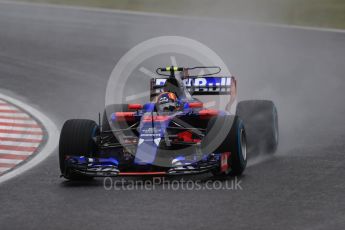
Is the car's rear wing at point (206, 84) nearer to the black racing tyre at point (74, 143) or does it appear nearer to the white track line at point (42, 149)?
the white track line at point (42, 149)

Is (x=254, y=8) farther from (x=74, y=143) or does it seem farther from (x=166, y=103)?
(x=74, y=143)

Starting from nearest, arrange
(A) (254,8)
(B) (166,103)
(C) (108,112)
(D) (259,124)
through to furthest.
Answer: (B) (166,103) < (C) (108,112) < (D) (259,124) < (A) (254,8)

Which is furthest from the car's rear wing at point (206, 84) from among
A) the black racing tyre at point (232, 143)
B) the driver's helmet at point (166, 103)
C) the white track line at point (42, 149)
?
the black racing tyre at point (232, 143)

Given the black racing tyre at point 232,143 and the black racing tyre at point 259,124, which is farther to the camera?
the black racing tyre at point 259,124

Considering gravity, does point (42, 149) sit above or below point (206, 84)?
below

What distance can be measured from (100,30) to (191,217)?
58.5 ft

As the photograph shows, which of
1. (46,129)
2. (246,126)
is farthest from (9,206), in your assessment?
(46,129)

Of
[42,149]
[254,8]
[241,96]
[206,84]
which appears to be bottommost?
[42,149]

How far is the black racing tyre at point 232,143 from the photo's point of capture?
1144 centimetres

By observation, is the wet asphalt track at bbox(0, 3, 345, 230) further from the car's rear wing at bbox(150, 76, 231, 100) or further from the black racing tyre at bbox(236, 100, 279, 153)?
the car's rear wing at bbox(150, 76, 231, 100)

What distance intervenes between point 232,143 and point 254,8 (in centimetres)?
1857

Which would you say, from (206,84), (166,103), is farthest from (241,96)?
(166,103)

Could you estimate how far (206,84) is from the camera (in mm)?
14500

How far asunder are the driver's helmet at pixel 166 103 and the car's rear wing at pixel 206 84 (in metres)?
1.45
